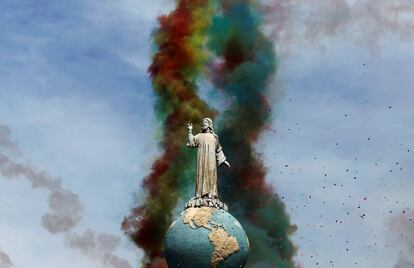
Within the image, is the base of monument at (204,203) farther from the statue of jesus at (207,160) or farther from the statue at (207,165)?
the statue of jesus at (207,160)

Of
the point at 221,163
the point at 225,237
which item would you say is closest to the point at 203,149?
the point at 221,163

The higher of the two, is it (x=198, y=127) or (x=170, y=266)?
(x=198, y=127)

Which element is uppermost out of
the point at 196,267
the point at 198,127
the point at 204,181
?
→ the point at 198,127

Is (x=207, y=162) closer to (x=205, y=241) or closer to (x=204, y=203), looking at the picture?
(x=204, y=203)

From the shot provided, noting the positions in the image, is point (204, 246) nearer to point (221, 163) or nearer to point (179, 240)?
point (179, 240)

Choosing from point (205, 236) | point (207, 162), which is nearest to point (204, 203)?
point (205, 236)

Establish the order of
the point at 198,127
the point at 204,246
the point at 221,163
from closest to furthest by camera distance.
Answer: the point at 204,246 < the point at 221,163 < the point at 198,127

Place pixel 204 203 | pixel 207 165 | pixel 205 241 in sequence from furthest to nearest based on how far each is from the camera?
1. pixel 207 165
2. pixel 204 203
3. pixel 205 241

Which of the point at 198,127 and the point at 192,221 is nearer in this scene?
the point at 192,221
